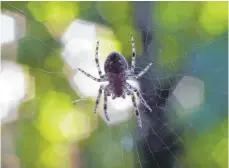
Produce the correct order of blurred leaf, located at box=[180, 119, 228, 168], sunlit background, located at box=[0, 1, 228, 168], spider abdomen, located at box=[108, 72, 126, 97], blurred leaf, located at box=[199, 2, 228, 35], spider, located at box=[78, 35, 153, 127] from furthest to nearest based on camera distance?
1. blurred leaf, located at box=[199, 2, 228, 35]
2. blurred leaf, located at box=[180, 119, 228, 168]
3. sunlit background, located at box=[0, 1, 228, 168]
4. spider abdomen, located at box=[108, 72, 126, 97]
5. spider, located at box=[78, 35, 153, 127]

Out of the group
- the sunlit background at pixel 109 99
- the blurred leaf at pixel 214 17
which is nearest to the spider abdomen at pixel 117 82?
the sunlit background at pixel 109 99

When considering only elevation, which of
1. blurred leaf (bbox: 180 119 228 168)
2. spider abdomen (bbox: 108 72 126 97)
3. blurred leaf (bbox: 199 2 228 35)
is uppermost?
blurred leaf (bbox: 199 2 228 35)

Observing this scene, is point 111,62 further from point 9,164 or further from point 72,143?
point 9,164

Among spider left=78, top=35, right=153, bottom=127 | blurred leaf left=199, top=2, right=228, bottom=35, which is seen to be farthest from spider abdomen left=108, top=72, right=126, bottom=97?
blurred leaf left=199, top=2, right=228, bottom=35

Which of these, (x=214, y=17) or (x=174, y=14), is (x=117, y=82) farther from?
(x=214, y=17)

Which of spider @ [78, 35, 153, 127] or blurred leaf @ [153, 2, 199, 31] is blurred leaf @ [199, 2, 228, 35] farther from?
spider @ [78, 35, 153, 127]

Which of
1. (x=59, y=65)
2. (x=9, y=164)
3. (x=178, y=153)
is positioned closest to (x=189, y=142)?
(x=178, y=153)

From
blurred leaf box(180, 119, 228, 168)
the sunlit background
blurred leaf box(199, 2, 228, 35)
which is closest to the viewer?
the sunlit background

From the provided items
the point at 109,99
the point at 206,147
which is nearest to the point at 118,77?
the point at 109,99

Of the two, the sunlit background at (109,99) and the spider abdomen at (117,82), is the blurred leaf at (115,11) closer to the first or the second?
the sunlit background at (109,99)
